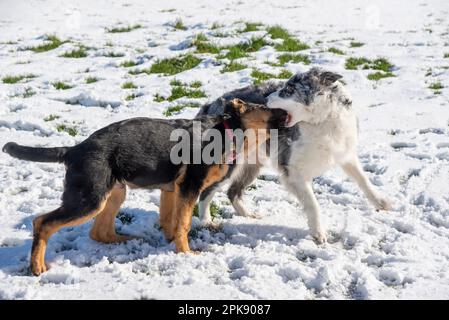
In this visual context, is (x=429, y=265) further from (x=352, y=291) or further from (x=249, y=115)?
(x=249, y=115)

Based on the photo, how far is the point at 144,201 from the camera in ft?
20.2

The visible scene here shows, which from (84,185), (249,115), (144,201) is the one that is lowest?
(144,201)

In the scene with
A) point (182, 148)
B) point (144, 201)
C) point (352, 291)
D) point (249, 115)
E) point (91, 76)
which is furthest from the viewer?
point (91, 76)

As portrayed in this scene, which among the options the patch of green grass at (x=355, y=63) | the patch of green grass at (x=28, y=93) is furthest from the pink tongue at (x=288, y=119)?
the patch of green grass at (x=355, y=63)

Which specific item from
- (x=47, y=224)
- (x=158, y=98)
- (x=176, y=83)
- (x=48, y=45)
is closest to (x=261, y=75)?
(x=176, y=83)

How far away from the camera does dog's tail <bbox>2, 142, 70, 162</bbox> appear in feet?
14.9

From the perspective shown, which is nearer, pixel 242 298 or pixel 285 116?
pixel 242 298

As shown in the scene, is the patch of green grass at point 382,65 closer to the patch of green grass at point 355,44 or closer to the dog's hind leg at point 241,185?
the patch of green grass at point 355,44

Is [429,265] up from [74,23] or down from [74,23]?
down

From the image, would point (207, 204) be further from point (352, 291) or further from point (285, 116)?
point (352, 291)

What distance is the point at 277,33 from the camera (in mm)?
15180
